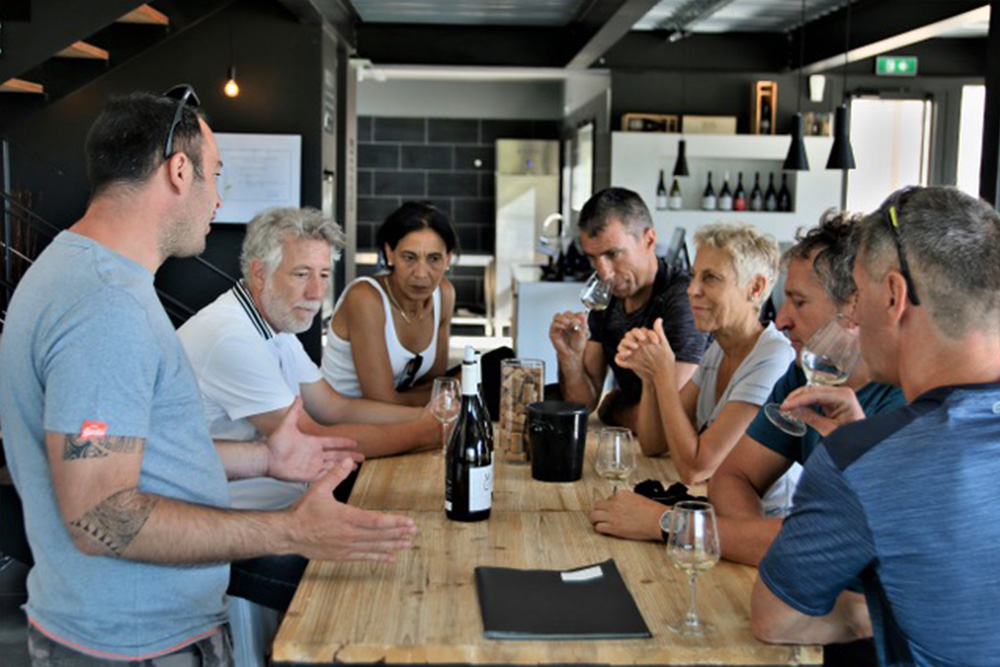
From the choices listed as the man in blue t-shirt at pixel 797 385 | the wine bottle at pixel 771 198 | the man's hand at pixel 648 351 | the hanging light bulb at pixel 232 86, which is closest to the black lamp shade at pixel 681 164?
the wine bottle at pixel 771 198

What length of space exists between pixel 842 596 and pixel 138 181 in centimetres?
135

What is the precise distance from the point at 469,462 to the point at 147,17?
5007 millimetres

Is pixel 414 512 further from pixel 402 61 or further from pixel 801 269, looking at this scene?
pixel 402 61

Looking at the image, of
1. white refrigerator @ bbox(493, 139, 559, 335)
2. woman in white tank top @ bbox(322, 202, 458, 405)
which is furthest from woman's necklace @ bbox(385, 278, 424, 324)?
white refrigerator @ bbox(493, 139, 559, 335)

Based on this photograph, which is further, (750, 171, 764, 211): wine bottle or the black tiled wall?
the black tiled wall

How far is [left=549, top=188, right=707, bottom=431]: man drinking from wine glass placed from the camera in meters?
3.36

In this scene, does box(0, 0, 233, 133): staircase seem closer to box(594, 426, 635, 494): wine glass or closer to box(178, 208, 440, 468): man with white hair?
box(178, 208, 440, 468): man with white hair

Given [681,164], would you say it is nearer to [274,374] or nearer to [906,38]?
[906,38]

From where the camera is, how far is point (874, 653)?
1.63 m

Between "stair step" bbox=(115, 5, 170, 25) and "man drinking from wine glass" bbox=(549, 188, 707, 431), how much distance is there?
144 inches

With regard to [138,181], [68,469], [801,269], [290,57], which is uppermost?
[290,57]

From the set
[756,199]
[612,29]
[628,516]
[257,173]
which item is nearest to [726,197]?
[756,199]

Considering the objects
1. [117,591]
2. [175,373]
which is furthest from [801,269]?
[117,591]

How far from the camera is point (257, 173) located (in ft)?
22.0
